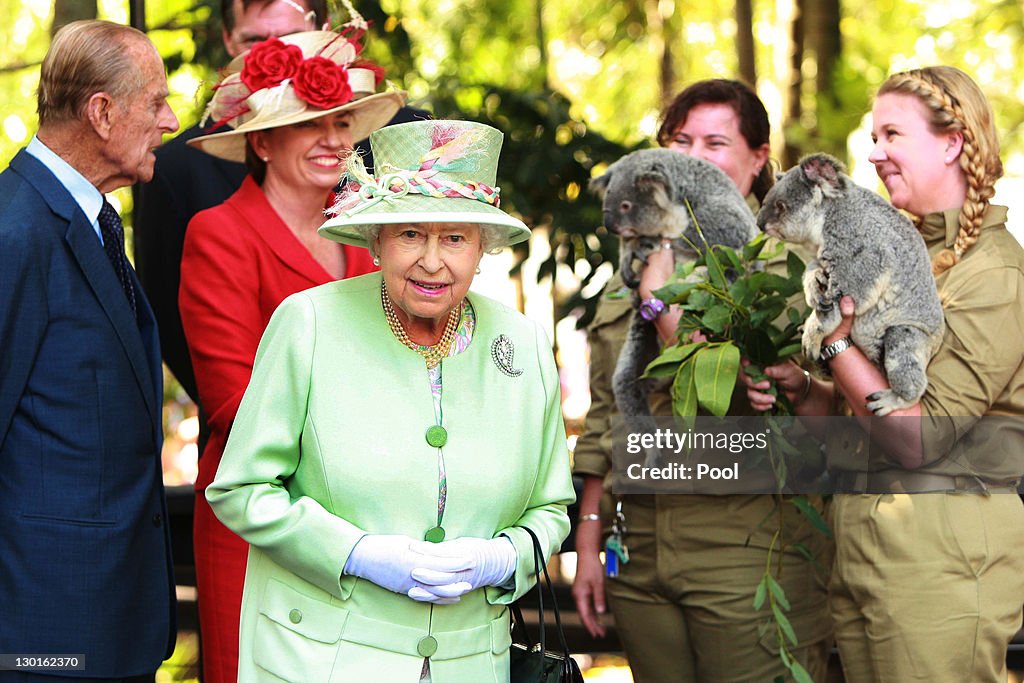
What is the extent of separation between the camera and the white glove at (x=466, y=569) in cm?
226

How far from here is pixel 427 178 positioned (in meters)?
2.35

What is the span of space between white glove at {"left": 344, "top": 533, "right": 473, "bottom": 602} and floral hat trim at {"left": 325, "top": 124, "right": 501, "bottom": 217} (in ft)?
2.10

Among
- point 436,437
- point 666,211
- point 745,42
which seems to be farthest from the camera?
point 745,42

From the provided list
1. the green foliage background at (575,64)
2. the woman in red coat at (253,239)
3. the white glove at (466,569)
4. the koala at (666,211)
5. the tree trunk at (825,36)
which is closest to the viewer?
→ the white glove at (466,569)

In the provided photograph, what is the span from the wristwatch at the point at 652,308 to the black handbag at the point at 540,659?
100cm

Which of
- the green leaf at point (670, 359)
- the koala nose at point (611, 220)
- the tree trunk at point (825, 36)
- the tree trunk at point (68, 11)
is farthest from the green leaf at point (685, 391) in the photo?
the tree trunk at point (825, 36)

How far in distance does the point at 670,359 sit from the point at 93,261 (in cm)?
142

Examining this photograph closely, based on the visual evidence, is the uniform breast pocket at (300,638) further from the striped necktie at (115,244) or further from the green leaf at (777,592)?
the green leaf at (777,592)

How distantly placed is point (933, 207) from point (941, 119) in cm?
22

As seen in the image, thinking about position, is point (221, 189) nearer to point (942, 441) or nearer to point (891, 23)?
point (942, 441)

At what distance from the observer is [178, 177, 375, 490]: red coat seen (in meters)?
3.03

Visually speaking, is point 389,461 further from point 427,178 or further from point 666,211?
point 666,211

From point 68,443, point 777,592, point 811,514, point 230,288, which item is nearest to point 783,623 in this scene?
point 777,592

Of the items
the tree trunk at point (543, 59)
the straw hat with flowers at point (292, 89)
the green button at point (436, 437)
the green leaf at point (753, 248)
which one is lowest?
the green button at point (436, 437)
